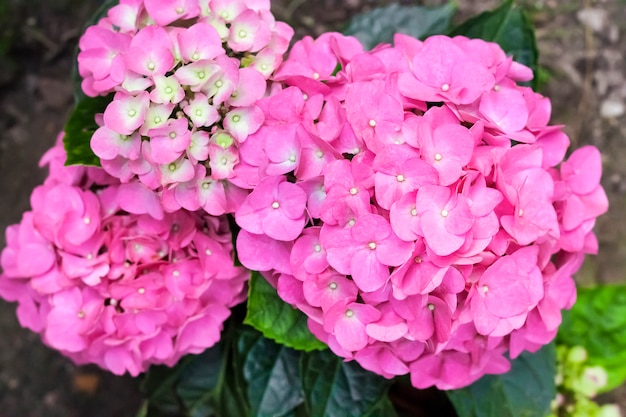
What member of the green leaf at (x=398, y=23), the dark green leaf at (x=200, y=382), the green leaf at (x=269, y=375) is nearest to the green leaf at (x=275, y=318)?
the green leaf at (x=269, y=375)

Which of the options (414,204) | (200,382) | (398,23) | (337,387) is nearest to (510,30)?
(398,23)

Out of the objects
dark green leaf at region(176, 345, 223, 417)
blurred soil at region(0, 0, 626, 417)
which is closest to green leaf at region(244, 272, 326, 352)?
dark green leaf at region(176, 345, 223, 417)

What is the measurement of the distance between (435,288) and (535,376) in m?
0.41

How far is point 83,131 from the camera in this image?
2.88 ft

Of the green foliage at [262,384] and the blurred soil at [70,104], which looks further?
the blurred soil at [70,104]

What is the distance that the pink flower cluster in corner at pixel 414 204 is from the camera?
68 centimetres

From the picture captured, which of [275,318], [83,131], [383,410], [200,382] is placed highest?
[83,131]

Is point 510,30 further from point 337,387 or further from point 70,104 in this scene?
point 70,104

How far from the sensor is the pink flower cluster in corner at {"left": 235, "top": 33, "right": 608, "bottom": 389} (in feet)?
2.24

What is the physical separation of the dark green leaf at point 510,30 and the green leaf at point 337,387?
0.54 m

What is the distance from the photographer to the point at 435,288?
704mm

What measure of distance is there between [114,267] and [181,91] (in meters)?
0.27

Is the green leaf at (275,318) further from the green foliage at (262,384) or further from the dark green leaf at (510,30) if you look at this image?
the dark green leaf at (510,30)

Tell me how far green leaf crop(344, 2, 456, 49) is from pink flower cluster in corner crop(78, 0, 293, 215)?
39 cm
